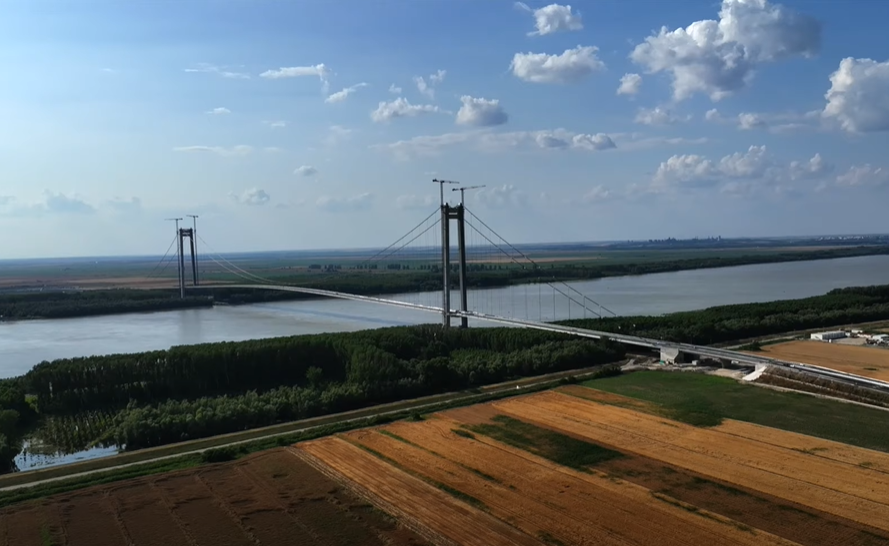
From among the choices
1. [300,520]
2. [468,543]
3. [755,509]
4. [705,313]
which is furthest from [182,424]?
[705,313]

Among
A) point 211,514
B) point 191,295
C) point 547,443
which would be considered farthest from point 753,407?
point 191,295

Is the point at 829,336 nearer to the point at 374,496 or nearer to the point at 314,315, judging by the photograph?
the point at 374,496

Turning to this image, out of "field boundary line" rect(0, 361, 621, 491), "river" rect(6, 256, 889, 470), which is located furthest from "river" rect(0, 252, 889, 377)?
"field boundary line" rect(0, 361, 621, 491)

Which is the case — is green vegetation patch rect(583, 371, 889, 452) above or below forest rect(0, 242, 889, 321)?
below

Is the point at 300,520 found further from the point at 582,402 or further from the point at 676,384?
the point at 676,384

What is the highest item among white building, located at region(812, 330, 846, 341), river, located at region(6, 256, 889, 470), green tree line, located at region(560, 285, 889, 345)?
green tree line, located at region(560, 285, 889, 345)

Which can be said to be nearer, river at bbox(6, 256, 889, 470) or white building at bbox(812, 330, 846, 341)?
white building at bbox(812, 330, 846, 341)

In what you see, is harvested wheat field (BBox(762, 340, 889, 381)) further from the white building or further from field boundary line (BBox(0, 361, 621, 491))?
field boundary line (BBox(0, 361, 621, 491))
